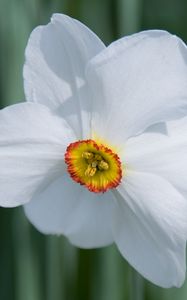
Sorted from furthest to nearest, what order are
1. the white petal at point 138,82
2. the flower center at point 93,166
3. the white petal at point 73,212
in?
the white petal at point 73,212 < the flower center at point 93,166 < the white petal at point 138,82

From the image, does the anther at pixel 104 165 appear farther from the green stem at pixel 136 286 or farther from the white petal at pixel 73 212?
the green stem at pixel 136 286

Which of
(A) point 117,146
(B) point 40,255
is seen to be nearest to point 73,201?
(A) point 117,146

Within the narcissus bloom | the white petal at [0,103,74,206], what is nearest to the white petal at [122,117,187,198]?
the narcissus bloom

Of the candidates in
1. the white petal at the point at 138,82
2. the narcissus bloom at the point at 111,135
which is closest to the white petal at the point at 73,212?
the narcissus bloom at the point at 111,135

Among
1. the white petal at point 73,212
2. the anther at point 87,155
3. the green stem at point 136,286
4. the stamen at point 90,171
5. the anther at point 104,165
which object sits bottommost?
→ the green stem at point 136,286

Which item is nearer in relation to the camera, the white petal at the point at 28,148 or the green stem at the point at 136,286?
the white petal at the point at 28,148

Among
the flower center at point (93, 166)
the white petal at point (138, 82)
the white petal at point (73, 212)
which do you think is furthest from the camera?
the white petal at point (73, 212)

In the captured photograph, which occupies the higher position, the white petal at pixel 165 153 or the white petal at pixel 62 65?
the white petal at pixel 62 65
